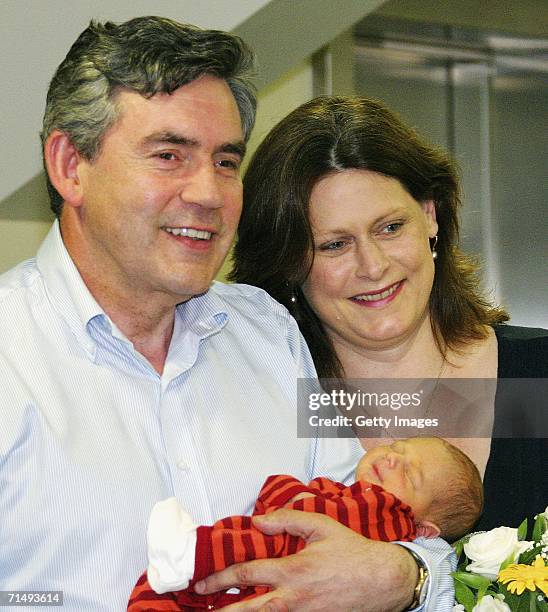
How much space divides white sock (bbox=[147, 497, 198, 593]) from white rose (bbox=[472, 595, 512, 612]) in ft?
1.30

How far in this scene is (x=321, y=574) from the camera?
1.49 meters

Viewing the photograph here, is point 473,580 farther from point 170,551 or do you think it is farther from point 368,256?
point 368,256

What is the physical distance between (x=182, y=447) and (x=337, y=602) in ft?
1.08

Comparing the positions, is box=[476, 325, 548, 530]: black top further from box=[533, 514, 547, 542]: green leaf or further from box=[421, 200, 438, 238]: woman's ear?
box=[533, 514, 547, 542]: green leaf

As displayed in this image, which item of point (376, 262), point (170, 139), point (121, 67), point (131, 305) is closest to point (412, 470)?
point (376, 262)

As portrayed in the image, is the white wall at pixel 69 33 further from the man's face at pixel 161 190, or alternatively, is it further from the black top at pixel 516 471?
the black top at pixel 516 471

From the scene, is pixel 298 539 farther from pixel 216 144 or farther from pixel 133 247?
pixel 216 144

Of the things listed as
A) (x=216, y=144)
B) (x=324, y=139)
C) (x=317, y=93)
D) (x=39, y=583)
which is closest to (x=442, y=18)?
(x=317, y=93)

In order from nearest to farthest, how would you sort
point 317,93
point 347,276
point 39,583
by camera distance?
point 39,583, point 347,276, point 317,93

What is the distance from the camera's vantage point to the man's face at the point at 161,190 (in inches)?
62.9

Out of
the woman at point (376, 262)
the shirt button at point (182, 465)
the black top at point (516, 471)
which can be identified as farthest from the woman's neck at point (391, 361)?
the shirt button at point (182, 465)

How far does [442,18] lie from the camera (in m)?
3.54

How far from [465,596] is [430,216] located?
2.79 feet

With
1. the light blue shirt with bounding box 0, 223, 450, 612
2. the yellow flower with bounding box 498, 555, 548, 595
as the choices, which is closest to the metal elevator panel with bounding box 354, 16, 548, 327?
the light blue shirt with bounding box 0, 223, 450, 612
